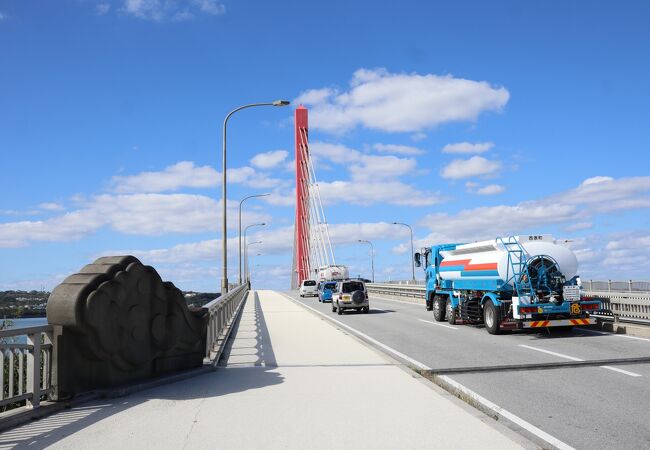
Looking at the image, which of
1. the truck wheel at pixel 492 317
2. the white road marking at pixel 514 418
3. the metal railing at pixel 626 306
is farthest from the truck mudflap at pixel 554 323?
the white road marking at pixel 514 418

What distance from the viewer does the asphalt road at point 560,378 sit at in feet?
21.4

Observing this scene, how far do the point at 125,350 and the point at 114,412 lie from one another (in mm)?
1348

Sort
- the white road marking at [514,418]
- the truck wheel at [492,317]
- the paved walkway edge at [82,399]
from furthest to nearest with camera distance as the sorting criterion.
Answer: the truck wheel at [492,317] → the paved walkway edge at [82,399] → the white road marking at [514,418]

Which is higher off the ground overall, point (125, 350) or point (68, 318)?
point (68, 318)

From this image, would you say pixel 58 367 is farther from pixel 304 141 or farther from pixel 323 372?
pixel 304 141

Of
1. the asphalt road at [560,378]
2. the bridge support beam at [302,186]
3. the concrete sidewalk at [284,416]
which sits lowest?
the asphalt road at [560,378]

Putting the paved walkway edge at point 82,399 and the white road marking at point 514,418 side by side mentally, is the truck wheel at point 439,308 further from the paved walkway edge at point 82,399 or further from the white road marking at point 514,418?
the white road marking at point 514,418

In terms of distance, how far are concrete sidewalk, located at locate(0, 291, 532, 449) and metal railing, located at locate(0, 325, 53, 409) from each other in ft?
1.38

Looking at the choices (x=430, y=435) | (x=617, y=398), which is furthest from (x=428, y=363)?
(x=430, y=435)

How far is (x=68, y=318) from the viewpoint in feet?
25.5

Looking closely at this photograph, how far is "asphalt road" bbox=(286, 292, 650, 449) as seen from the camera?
21.4 feet

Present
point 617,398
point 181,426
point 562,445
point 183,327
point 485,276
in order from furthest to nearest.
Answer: point 485,276 → point 183,327 → point 617,398 → point 181,426 → point 562,445

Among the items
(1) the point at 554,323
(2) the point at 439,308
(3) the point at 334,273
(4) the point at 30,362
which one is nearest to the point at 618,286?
(2) the point at 439,308

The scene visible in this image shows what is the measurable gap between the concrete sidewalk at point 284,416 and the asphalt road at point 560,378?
679 mm
